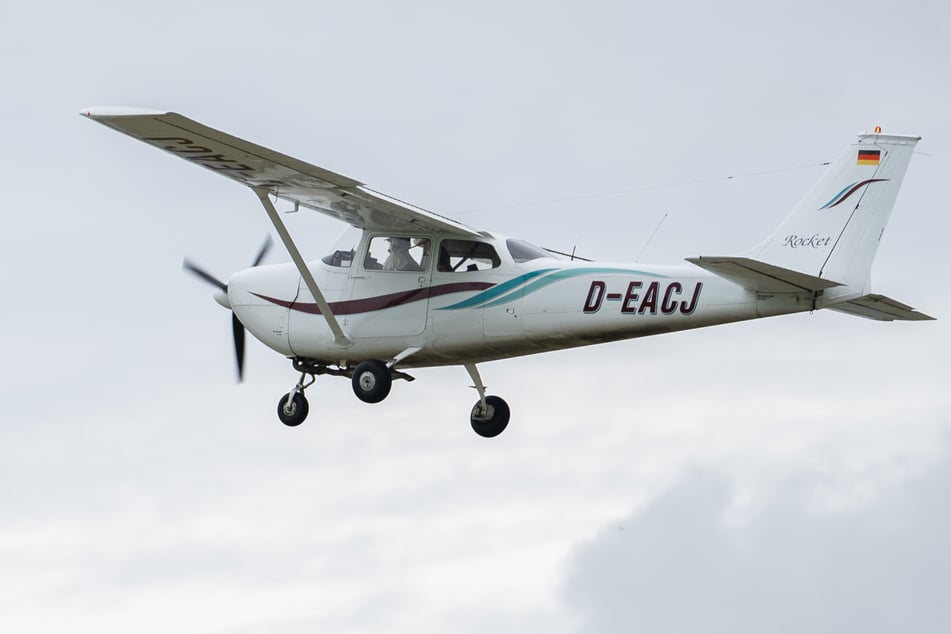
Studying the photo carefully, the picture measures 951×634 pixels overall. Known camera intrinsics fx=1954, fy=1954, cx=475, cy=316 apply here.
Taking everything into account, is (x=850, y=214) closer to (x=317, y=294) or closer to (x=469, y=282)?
(x=469, y=282)

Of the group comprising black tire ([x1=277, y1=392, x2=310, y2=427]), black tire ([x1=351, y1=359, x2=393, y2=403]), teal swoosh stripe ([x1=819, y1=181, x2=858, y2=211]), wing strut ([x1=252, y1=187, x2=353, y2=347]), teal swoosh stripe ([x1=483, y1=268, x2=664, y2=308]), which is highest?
teal swoosh stripe ([x1=819, y1=181, x2=858, y2=211])

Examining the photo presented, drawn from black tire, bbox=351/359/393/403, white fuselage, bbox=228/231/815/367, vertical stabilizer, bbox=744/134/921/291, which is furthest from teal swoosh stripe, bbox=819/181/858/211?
black tire, bbox=351/359/393/403

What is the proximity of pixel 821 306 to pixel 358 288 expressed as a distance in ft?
19.1

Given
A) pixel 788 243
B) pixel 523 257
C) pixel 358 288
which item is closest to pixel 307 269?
pixel 358 288

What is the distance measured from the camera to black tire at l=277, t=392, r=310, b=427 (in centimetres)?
2450

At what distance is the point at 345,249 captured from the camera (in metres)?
24.3

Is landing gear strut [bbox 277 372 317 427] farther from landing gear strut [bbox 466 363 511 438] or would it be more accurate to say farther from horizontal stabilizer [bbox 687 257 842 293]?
horizontal stabilizer [bbox 687 257 842 293]

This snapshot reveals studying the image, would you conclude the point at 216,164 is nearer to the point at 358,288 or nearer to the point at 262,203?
the point at 262,203

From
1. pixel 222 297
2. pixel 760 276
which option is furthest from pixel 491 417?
pixel 760 276

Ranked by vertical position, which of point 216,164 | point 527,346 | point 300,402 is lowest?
point 300,402

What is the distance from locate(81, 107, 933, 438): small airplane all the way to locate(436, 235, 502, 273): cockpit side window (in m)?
0.02

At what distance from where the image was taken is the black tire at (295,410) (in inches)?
965

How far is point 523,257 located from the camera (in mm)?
23312

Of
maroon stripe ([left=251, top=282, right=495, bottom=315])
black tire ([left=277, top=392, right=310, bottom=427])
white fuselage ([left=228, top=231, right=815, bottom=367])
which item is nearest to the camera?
white fuselage ([left=228, top=231, right=815, bottom=367])
